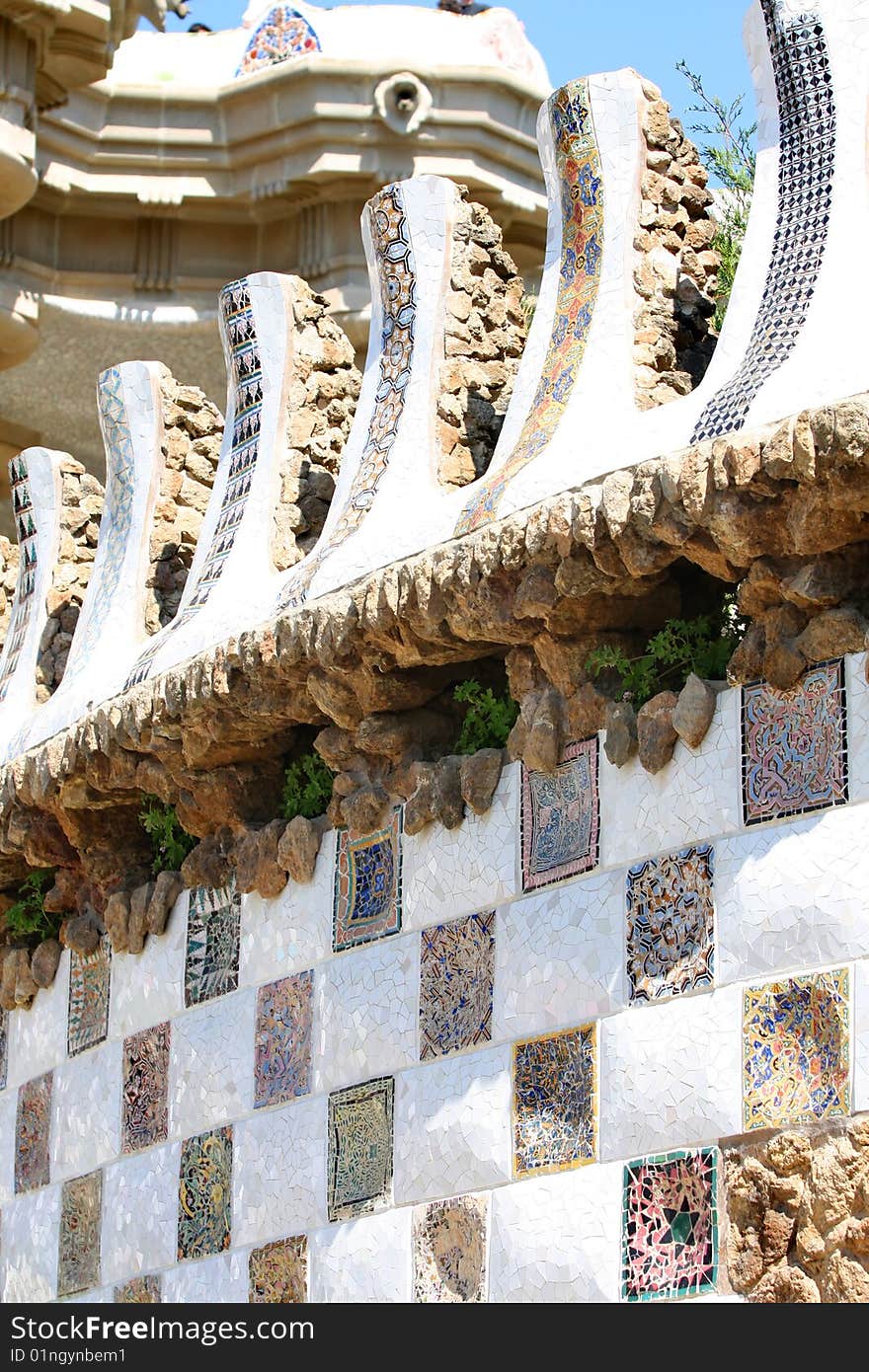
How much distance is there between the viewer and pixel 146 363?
7.88 meters

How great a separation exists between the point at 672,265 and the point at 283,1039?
81.6 inches

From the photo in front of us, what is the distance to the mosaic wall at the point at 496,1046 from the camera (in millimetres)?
5164

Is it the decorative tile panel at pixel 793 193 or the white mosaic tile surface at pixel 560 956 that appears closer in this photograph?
the decorative tile panel at pixel 793 193

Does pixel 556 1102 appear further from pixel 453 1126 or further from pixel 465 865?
pixel 465 865

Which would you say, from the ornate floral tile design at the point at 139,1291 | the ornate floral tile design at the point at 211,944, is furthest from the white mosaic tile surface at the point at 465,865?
the ornate floral tile design at the point at 139,1291

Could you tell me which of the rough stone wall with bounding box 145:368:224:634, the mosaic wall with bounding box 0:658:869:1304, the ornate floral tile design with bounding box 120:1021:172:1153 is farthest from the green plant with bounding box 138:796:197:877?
the rough stone wall with bounding box 145:368:224:634

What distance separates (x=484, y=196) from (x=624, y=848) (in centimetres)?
820

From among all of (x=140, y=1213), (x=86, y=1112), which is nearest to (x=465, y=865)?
(x=140, y=1213)

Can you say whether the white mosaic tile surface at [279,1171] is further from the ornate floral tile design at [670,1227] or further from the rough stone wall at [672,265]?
the rough stone wall at [672,265]

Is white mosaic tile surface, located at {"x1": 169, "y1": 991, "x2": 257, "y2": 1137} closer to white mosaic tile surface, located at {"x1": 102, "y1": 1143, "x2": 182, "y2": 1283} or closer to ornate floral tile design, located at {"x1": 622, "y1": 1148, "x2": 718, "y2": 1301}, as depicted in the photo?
white mosaic tile surface, located at {"x1": 102, "y1": 1143, "x2": 182, "y2": 1283}

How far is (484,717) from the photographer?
6148mm

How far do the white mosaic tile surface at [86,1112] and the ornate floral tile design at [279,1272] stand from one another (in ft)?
2.83

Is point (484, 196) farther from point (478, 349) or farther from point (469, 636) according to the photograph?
point (469, 636)

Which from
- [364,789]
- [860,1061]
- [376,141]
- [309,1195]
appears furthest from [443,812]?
[376,141]
